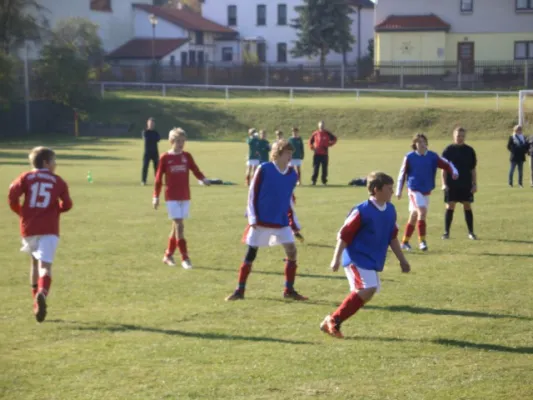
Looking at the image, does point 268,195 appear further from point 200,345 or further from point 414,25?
point 414,25

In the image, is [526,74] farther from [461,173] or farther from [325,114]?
Result: [461,173]

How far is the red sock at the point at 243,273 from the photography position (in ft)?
39.1

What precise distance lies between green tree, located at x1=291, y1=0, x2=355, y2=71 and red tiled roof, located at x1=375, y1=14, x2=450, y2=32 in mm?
4604

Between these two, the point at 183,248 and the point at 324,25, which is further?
the point at 324,25

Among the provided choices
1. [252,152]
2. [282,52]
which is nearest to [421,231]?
[252,152]

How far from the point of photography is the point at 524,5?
252ft

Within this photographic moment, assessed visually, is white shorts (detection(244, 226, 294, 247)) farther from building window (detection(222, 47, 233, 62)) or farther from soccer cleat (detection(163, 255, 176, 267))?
building window (detection(222, 47, 233, 62))

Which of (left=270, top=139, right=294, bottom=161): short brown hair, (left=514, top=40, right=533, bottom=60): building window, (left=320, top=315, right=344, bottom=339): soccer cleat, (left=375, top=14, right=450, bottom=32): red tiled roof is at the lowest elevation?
(left=320, top=315, right=344, bottom=339): soccer cleat

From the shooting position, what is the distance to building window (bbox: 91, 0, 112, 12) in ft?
298

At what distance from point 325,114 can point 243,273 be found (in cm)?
4358

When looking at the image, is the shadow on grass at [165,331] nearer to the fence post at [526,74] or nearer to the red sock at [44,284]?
the red sock at [44,284]

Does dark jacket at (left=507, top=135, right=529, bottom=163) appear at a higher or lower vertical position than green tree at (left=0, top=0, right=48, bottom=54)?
lower

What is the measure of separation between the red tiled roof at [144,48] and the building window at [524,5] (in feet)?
99.4

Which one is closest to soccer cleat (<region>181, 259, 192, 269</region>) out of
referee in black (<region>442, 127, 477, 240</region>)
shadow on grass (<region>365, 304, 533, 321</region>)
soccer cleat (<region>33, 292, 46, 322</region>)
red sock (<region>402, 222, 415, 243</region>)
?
shadow on grass (<region>365, 304, 533, 321</region>)
